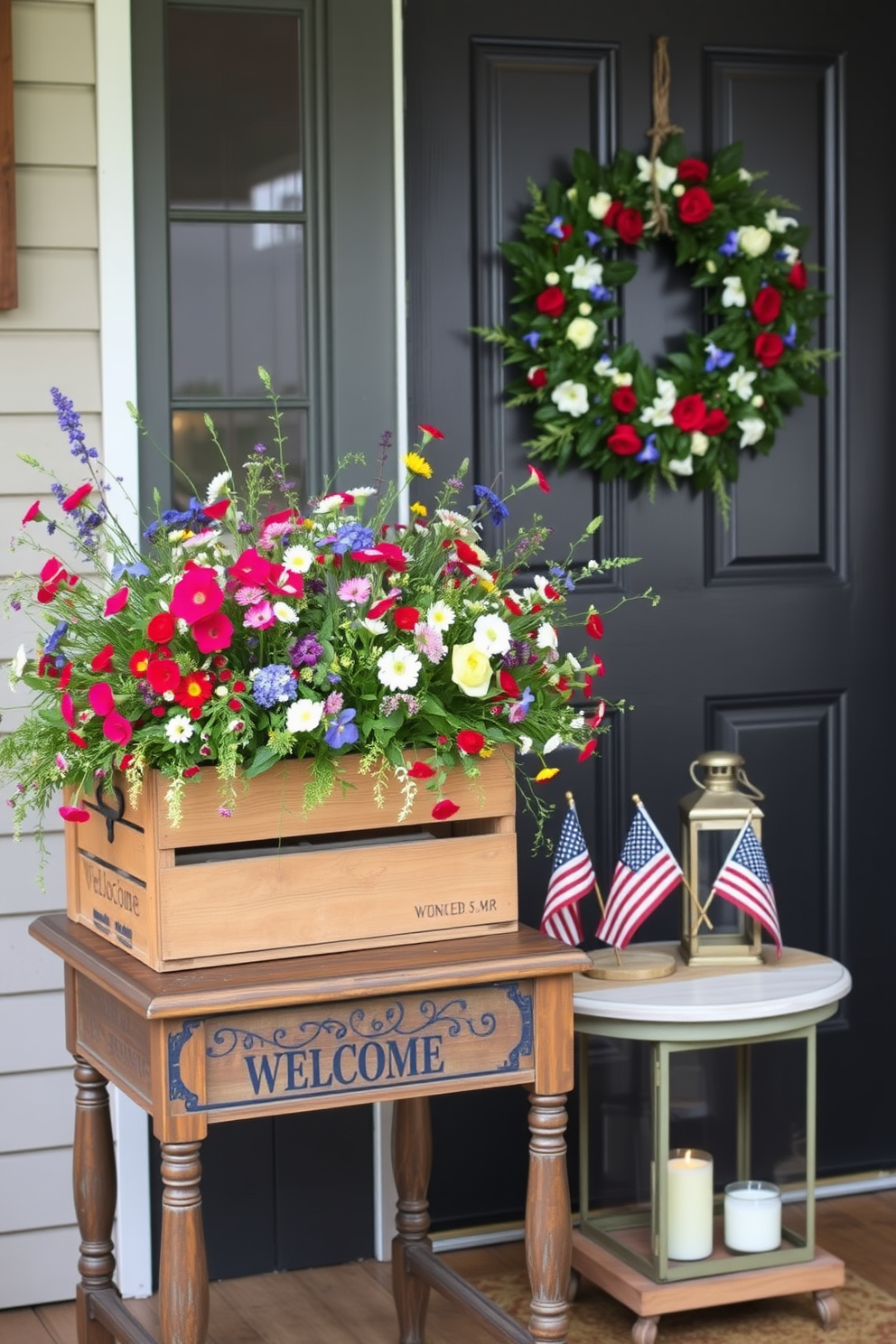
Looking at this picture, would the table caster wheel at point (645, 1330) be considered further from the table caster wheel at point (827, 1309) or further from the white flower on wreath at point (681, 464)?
the white flower on wreath at point (681, 464)

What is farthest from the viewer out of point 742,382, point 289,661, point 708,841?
point 742,382

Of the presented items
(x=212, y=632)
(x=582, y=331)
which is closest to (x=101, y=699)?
(x=212, y=632)

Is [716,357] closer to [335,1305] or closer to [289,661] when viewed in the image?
[289,661]

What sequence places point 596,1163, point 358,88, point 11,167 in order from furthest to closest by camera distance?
point 596,1163
point 358,88
point 11,167

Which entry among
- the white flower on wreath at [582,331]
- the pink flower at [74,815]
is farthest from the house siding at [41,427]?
the white flower on wreath at [582,331]

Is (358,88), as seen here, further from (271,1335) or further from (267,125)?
(271,1335)

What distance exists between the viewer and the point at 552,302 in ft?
9.88

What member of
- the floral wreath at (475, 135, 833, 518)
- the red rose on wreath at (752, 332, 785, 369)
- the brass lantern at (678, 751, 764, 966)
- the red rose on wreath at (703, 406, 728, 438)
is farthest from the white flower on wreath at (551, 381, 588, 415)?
the brass lantern at (678, 751, 764, 966)

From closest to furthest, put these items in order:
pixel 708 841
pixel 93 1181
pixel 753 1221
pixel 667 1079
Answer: pixel 93 1181 < pixel 667 1079 < pixel 753 1221 < pixel 708 841

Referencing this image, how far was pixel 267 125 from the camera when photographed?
2906 millimetres

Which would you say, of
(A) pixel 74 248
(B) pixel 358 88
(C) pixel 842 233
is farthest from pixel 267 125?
(C) pixel 842 233

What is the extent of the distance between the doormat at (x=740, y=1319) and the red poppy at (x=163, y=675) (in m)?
1.37

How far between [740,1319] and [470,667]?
136cm

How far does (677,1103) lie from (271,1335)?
89 centimetres
